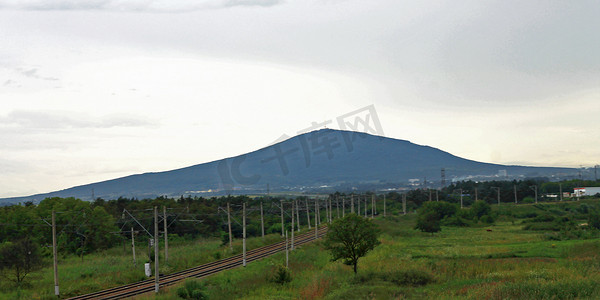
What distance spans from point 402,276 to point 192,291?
14984 millimetres

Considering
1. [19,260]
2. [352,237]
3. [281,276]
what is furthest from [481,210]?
[19,260]

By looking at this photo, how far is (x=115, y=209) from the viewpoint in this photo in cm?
9300

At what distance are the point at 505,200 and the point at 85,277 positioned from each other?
136 metres

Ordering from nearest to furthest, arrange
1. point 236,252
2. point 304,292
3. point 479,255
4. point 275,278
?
point 304,292 < point 275,278 < point 479,255 < point 236,252

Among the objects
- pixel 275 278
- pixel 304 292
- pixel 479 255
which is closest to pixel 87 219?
pixel 275 278

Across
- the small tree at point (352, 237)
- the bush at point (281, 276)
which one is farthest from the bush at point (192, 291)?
the small tree at point (352, 237)

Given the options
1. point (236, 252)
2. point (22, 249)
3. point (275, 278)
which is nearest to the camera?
point (275, 278)

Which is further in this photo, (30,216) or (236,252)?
(30,216)

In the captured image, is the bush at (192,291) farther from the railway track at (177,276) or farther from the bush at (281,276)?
the bush at (281,276)

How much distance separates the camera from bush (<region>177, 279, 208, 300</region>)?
32.1 meters

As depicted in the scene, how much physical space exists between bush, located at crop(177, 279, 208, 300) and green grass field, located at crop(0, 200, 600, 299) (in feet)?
1.95

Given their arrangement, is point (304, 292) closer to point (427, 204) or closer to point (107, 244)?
point (107, 244)

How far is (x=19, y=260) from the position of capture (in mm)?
40531

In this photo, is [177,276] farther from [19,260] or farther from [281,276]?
[19,260]
